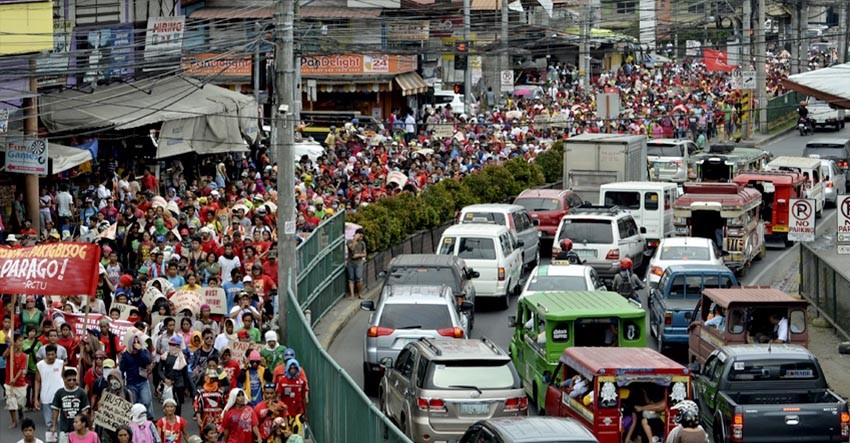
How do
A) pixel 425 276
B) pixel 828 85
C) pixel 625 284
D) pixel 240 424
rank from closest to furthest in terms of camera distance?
1. pixel 240 424
2. pixel 828 85
3. pixel 425 276
4. pixel 625 284

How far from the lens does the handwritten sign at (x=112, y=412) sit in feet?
60.2

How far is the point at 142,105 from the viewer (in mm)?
37344

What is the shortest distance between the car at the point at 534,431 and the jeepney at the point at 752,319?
7854 mm

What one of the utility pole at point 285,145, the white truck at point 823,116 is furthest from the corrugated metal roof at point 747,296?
the white truck at point 823,116

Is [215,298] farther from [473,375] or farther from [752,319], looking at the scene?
[752,319]

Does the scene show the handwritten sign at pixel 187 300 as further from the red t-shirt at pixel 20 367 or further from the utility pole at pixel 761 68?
the utility pole at pixel 761 68

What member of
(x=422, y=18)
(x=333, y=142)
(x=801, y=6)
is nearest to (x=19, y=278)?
(x=333, y=142)

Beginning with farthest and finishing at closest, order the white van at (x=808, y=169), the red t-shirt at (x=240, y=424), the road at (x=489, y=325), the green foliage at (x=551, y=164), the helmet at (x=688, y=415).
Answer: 1. the green foliage at (x=551, y=164)
2. the white van at (x=808, y=169)
3. the road at (x=489, y=325)
4. the red t-shirt at (x=240, y=424)
5. the helmet at (x=688, y=415)

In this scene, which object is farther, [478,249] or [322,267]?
[478,249]

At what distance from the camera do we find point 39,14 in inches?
1266

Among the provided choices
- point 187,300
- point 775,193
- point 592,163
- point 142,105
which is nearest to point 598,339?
point 187,300

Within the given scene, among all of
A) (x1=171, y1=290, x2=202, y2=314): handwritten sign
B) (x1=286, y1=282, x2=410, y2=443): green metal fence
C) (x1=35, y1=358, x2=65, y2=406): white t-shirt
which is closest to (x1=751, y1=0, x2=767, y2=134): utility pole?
(x1=171, y1=290, x2=202, y2=314): handwritten sign

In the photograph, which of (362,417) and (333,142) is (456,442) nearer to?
(362,417)

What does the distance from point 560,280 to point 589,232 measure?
732 centimetres
